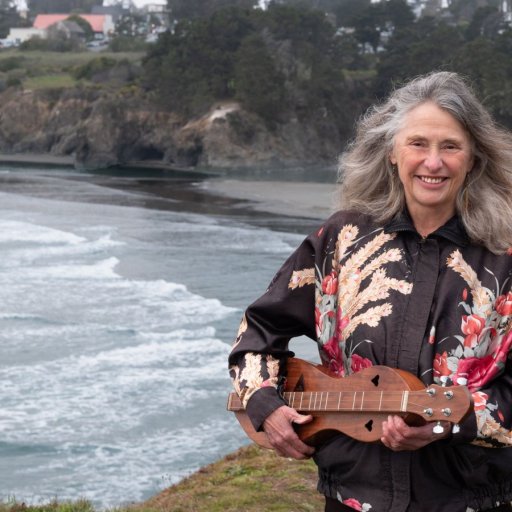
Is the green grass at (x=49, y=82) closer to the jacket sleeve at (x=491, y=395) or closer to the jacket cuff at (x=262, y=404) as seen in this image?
→ the jacket cuff at (x=262, y=404)

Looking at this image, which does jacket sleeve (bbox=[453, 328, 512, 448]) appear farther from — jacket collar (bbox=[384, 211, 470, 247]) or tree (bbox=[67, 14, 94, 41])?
tree (bbox=[67, 14, 94, 41])

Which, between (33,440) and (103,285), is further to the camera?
(103,285)

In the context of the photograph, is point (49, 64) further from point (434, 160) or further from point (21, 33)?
point (434, 160)

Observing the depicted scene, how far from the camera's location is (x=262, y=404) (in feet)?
8.50

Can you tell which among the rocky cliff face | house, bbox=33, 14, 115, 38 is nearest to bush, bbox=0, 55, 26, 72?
the rocky cliff face

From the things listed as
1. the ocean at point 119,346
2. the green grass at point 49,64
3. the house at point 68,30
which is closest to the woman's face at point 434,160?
the ocean at point 119,346

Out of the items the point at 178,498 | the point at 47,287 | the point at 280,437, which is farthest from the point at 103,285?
the point at 280,437

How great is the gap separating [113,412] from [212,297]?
767 centimetres

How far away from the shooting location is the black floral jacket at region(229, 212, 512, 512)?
245 cm

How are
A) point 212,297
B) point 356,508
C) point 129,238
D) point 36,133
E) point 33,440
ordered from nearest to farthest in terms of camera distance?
point 356,508
point 33,440
point 212,297
point 129,238
point 36,133

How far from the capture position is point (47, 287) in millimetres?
18766

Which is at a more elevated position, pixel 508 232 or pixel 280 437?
pixel 508 232

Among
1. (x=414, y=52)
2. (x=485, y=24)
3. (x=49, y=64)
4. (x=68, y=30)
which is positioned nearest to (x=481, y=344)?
(x=414, y=52)

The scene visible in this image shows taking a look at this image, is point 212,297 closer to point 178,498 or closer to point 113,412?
point 113,412
